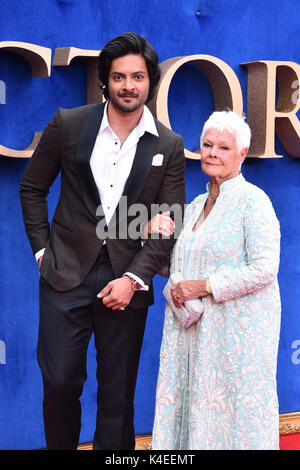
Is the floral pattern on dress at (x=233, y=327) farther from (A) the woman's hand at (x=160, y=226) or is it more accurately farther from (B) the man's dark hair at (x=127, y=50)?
(B) the man's dark hair at (x=127, y=50)

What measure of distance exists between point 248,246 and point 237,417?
26.3 inches

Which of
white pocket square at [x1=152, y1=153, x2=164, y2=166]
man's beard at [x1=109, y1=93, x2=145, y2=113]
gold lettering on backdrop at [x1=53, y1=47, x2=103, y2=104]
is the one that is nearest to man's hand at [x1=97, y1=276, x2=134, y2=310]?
white pocket square at [x1=152, y1=153, x2=164, y2=166]

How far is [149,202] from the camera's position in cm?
255

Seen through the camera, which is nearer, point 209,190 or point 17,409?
point 209,190

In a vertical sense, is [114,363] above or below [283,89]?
below

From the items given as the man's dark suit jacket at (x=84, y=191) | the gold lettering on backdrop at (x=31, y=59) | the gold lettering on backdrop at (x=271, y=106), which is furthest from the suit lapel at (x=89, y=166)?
the gold lettering on backdrop at (x=271, y=106)

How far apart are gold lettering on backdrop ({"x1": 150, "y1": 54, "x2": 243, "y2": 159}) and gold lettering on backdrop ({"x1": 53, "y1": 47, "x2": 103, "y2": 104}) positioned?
304 millimetres

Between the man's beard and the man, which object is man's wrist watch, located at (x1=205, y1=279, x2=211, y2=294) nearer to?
the man

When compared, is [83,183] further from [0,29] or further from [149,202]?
[0,29]

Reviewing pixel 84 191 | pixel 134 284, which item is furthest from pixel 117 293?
pixel 84 191

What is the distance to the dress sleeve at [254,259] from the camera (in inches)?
94.3

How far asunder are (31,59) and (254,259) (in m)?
1.49
